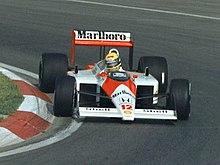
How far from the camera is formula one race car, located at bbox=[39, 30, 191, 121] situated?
12227 mm

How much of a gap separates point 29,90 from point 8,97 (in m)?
0.62

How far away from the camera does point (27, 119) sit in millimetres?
11758

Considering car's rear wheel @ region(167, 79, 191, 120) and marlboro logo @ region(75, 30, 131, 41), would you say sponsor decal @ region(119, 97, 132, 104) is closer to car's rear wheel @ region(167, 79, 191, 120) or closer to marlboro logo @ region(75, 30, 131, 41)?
car's rear wheel @ region(167, 79, 191, 120)

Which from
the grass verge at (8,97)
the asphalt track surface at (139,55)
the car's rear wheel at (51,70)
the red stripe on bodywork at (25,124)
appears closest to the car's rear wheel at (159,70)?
the asphalt track surface at (139,55)

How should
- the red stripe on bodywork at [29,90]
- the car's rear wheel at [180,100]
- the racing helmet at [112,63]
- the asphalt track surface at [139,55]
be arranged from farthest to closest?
the racing helmet at [112,63] → the red stripe on bodywork at [29,90] → the car's rear wheel at [180,100] → the asphalt track surface at [139,55]

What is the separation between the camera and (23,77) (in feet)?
49.8

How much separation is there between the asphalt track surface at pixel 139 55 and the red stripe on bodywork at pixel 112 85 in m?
0.45

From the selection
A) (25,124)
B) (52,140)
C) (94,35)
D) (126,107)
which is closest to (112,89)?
(126,107)

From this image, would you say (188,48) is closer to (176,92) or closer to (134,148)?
(176,92)

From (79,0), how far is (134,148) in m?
14.6

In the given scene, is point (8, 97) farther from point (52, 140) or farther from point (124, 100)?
point (52, 140)

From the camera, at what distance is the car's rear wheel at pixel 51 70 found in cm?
1391

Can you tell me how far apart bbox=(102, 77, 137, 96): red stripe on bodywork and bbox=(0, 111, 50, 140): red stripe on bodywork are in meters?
1.04

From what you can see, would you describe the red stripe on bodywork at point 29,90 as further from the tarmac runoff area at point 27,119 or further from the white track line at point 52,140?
the white track line at point 52,140
